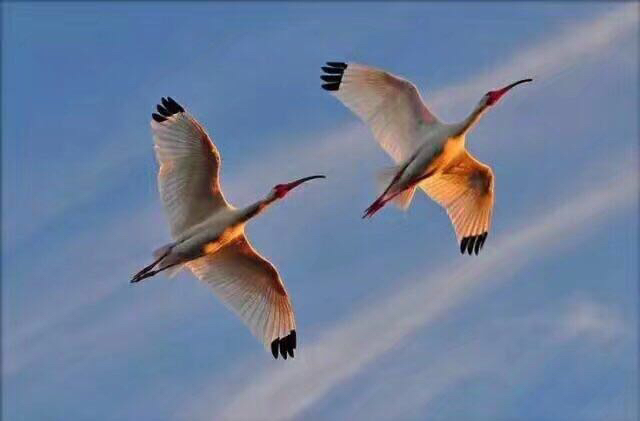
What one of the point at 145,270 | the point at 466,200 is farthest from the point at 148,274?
the point at 466,200

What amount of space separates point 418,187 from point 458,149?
192 cm

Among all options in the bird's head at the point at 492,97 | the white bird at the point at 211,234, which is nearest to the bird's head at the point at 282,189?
the white bird at the point at 211,234

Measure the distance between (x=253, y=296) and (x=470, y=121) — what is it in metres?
5.08

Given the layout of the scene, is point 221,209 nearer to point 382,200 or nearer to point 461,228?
point 382,200

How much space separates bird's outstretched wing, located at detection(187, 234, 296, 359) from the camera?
25.6 meters

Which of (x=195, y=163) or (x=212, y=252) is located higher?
(x=195, y=163)

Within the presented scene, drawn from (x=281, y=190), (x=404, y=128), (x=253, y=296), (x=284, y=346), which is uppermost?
(x=404, y=128)

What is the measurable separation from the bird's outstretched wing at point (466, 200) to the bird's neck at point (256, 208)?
333cm

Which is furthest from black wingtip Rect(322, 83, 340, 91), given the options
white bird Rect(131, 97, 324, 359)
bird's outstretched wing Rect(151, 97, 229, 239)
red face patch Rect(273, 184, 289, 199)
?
bird's outstretched wing Rect(151, 97, 229, 239)

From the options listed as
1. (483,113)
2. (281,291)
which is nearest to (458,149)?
(483,113)

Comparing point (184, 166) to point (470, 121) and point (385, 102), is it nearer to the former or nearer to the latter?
point (385, 102)

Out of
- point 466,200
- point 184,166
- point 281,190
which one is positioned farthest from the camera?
point 466,200

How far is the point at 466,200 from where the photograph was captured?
26.8m

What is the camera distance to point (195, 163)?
80.3 ft
